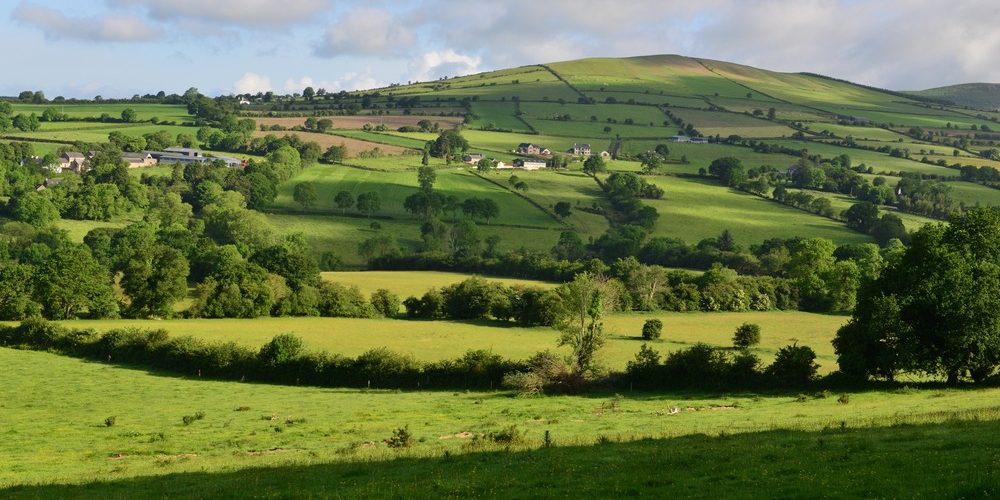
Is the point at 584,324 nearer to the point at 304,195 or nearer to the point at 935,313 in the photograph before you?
the point at 935,313

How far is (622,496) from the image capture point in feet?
72.1

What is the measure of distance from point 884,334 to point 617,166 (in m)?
132

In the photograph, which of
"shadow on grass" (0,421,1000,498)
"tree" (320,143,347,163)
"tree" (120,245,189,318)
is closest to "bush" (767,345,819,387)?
"shadow on grass" (0,421,1000,498)

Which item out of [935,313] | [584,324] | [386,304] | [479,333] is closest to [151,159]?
[386,304]

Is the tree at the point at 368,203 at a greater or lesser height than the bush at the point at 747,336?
greater

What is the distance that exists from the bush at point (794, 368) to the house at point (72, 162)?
444 ft

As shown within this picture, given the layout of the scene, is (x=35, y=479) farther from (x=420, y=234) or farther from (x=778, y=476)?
(x=420, y=234)

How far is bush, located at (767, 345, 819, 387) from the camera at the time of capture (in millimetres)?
50469

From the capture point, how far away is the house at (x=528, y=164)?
176m

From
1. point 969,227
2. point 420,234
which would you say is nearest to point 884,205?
point 420,234

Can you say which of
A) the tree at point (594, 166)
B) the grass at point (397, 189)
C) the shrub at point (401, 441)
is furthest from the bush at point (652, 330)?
the tree at point (594, 166)

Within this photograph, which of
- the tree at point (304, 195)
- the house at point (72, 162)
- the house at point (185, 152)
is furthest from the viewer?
the house at point (185, 152)

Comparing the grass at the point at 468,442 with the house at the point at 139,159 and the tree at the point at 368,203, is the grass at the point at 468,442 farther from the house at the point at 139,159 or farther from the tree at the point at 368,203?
the house at the point at 139,159

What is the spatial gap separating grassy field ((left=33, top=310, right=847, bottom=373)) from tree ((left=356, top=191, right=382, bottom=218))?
54.0m
